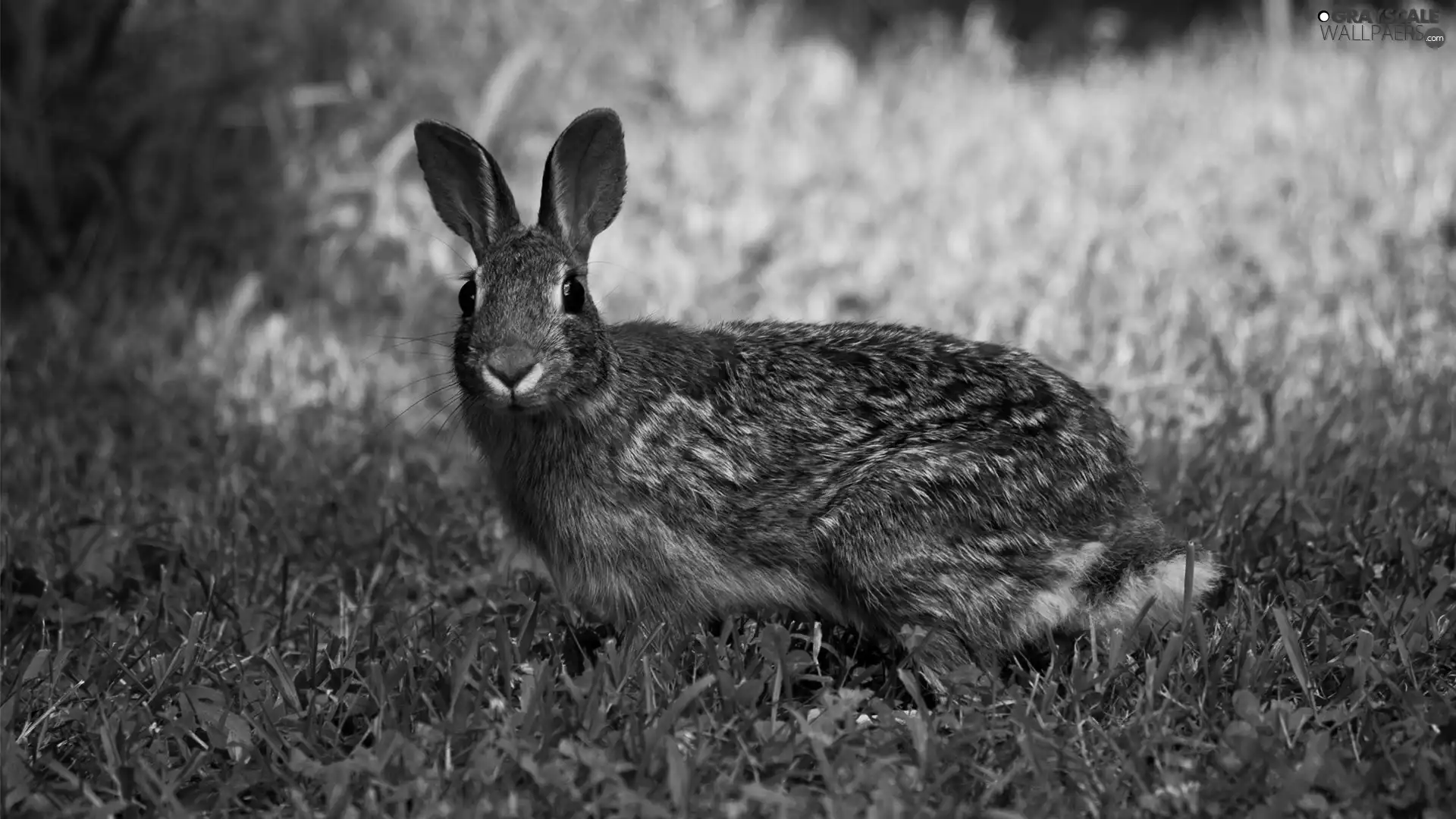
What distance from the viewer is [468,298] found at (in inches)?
161

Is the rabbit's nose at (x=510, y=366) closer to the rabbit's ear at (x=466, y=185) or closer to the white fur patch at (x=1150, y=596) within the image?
the rabbit's ear at (x=466, y=185)

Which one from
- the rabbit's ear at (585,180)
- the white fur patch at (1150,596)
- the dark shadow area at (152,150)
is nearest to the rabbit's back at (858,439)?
the white fur patch at (1150,596)

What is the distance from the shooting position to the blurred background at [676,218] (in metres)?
6.02

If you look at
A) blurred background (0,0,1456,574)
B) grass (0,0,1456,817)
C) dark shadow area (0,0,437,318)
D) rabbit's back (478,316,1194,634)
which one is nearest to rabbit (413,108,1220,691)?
rabbit's back (478,316,1194,634)

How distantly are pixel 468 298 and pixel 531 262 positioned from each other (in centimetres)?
21

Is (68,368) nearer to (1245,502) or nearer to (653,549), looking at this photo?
(653,549)

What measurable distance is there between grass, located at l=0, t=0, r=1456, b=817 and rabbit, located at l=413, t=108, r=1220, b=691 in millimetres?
194

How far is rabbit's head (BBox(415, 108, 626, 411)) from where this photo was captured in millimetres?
3840

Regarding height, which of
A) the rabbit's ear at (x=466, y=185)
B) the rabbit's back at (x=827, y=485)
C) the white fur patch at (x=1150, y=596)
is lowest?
the white fur patch at (x=1150, y=596)

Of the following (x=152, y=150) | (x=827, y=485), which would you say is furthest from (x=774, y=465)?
(x=152, y=150)

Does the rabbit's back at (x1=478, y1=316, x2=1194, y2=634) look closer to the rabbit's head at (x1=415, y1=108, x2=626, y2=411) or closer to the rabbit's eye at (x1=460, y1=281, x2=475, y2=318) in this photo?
the rabbit's head at (x1=415, y1=108, x2=626, y2=411)

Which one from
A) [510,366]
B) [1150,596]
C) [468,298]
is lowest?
[1150,596]

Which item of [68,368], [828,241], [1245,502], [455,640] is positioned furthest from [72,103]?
[1245,502]

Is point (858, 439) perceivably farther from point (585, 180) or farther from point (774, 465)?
point (585, 180)
